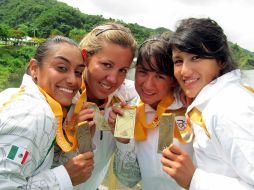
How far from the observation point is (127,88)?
291 cm

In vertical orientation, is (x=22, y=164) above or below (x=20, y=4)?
above

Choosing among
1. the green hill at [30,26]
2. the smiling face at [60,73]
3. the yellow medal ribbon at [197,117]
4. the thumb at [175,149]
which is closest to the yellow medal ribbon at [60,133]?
the smiling face at [60,73]

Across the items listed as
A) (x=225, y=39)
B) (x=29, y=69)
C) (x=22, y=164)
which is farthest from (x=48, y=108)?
(x=225, y=39)

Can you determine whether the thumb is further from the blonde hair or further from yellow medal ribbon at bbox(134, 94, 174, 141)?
the blonde hair

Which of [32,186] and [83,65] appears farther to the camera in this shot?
[83,65]

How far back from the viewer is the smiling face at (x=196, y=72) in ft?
7.09

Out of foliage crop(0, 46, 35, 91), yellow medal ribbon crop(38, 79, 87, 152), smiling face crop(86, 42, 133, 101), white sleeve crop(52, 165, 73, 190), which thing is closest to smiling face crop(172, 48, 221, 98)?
smiling face crop(86, 42, 133, 101)

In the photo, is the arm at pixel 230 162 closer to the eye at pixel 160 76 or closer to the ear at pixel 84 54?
the eye at pixel 160 76

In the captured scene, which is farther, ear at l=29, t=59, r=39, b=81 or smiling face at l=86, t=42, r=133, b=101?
smiling face at l=86, t=42, r=133, b=101

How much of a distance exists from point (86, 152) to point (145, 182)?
27.6 inches

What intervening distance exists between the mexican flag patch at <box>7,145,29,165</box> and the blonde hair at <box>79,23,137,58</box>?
3.48 feet

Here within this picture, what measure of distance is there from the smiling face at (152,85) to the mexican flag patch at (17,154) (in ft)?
3.67

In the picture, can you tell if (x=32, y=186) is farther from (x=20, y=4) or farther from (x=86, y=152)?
(x=20, y=4)

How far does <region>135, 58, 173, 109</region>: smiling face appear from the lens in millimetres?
2588
